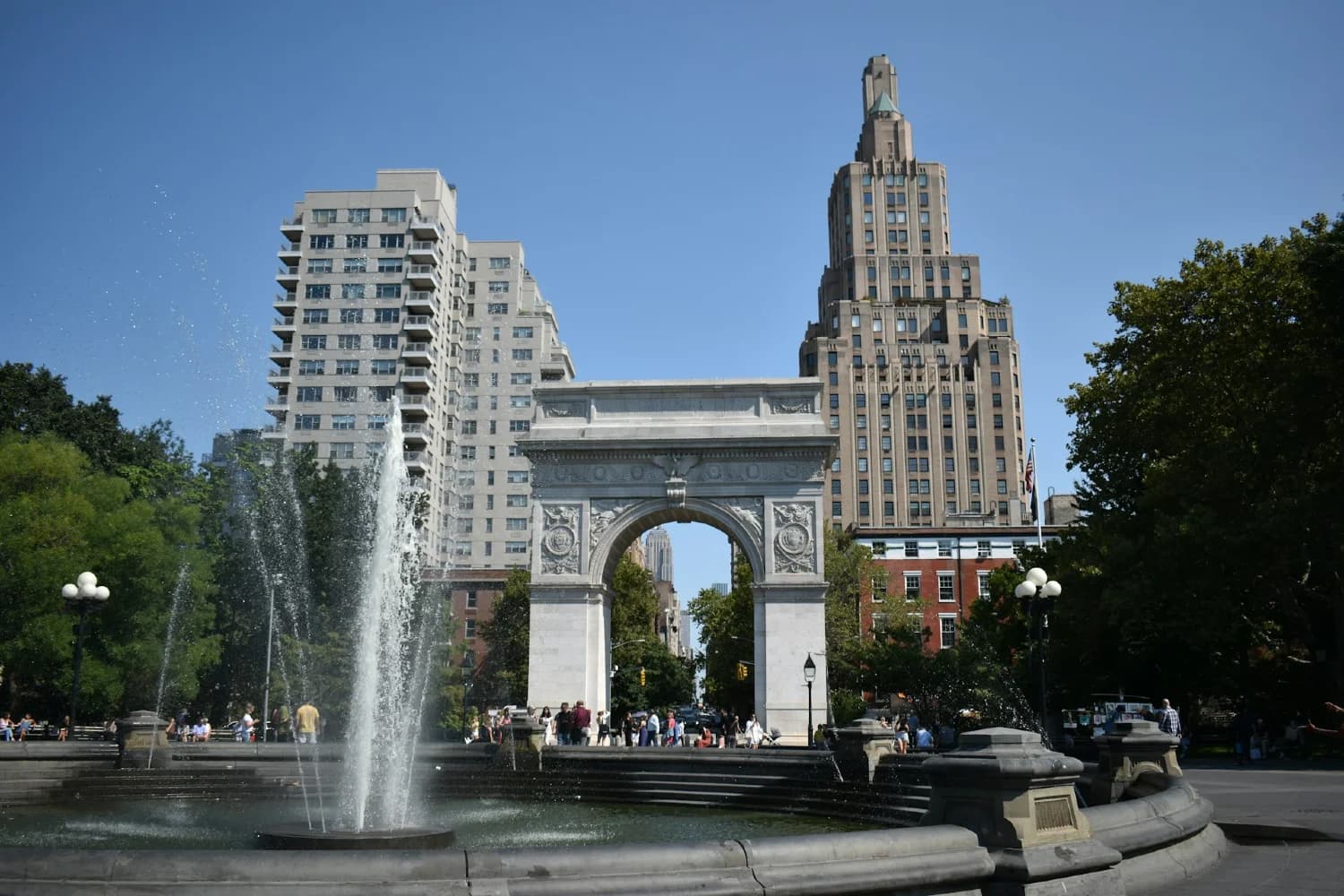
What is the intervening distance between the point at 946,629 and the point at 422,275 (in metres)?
39.0

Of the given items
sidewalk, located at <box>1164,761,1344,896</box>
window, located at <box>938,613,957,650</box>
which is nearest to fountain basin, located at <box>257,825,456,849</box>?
sidewalk, located at <box>1164,761,1344,896</box>

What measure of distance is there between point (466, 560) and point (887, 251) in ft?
175

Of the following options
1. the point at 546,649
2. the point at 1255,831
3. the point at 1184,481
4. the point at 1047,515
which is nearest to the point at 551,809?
the point at 1255,831

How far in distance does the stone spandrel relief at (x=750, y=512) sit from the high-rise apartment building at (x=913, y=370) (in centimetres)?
5404

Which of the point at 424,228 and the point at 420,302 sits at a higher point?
the point at 424,228

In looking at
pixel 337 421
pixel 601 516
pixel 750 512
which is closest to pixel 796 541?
pixel 750 512

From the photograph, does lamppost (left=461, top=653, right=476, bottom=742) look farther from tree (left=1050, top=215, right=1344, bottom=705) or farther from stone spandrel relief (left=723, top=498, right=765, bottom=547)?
tree (left=1050, top=215, right=1344, bottom=705)

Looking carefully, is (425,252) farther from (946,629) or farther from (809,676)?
(809,676)

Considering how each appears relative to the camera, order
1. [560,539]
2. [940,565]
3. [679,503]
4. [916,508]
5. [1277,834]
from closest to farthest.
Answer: [1277,834], [679,503], [560,539], [940,565], [916,508]

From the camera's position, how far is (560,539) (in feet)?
115

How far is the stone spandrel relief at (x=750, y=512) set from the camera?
Result: 3466 centimetres

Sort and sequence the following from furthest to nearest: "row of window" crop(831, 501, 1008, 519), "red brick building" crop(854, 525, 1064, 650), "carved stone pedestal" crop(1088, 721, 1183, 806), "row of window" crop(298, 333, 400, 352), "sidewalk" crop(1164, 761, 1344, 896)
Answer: "row of window" crop(831, 501, 1008, 519) < "row of window" crop(298, 333, 400, 352) < "red brick building" crop(854, 525, 1064, 650) < "carved stone pedestal" crop(1088, 721, 1183, 806) < "sidewalk" crop(1164, 761, 1344, 896)

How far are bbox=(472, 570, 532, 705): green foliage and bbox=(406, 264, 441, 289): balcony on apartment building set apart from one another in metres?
21.3

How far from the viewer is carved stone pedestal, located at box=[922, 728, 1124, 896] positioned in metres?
7.31
